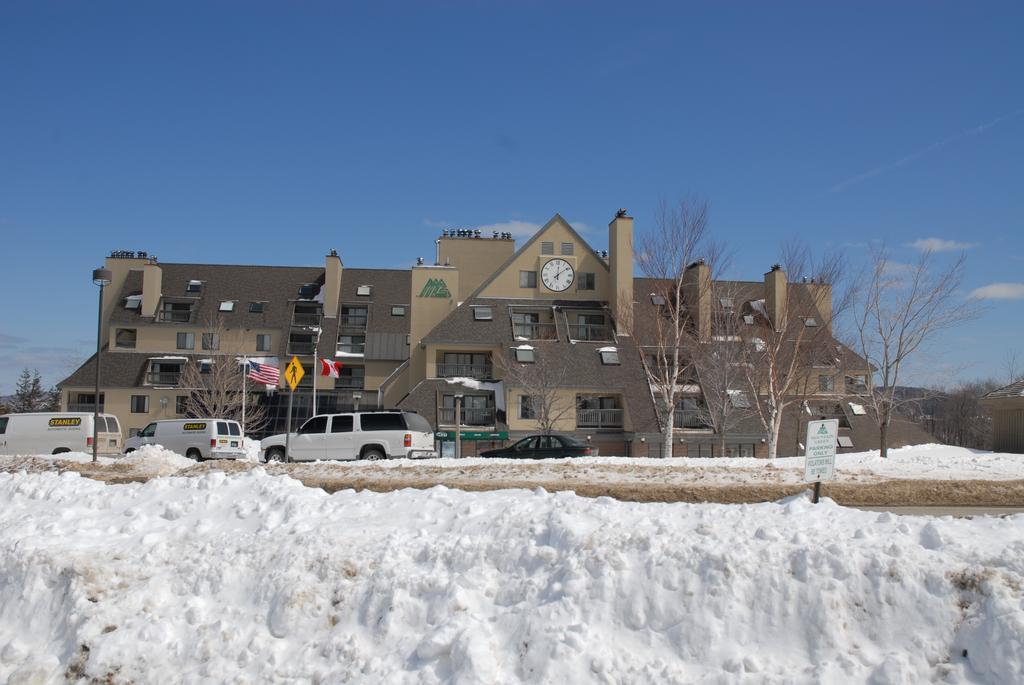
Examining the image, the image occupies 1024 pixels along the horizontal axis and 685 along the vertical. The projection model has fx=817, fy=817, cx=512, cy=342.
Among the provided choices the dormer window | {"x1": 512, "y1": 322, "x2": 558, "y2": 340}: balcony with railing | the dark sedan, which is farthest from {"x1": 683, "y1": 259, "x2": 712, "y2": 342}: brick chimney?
the dark sedan

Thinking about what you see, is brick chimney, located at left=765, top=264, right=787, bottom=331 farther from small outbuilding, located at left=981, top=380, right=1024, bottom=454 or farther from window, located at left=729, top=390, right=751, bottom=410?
small outbuilding, located at left=981, top=380, right=1024, bottom=454

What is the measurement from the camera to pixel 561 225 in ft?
158

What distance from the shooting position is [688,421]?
41.4 m

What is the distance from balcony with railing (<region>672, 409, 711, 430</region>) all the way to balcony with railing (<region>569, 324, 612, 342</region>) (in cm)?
670

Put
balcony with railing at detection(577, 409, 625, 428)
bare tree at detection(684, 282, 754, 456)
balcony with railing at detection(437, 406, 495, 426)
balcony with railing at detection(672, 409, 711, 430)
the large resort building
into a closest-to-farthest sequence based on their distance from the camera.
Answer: bare tree at detection(684, 282, 754, 456) → the large resort building → balcony with railing at detection(672, 409, 711, 430) → balcony with railing at detection(577, 409, 625, 428) → balcony with railing at detection(437, 406, 495, 426)

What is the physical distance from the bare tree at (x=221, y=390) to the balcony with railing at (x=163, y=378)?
3.82 feet

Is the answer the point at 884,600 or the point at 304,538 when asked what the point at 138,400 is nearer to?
the point at 304,538

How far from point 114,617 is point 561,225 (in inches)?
1631

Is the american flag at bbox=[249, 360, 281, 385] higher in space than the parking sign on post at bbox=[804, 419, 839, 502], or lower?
higher

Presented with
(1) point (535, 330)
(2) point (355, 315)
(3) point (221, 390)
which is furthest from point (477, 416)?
(2) point (355, 315)

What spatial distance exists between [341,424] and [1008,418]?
22.9m

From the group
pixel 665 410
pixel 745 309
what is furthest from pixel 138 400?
pixel 745 309

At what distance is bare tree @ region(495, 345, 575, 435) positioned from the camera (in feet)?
131

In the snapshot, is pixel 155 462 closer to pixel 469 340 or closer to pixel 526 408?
pixel 526 408
